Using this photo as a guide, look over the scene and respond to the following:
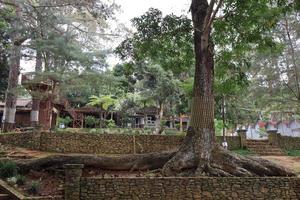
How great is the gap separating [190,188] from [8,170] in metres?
5.87

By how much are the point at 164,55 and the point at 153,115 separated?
1882cm

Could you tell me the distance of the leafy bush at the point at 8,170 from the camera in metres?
11.2

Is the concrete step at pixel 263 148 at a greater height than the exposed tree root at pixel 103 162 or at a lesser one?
greater

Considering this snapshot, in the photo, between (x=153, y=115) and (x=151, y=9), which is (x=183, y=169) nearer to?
(x=151, y=9)

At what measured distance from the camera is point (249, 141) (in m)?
21.8

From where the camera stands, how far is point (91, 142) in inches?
684

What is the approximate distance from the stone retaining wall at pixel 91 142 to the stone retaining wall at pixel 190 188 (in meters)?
7.63

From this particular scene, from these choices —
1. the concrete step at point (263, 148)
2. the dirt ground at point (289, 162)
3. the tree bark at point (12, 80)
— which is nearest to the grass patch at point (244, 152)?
the concrete step at point (263, 148)

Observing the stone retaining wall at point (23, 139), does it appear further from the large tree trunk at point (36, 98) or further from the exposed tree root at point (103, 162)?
the exposed tree root at point (103, 162)

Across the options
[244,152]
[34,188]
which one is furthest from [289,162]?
[34,188]

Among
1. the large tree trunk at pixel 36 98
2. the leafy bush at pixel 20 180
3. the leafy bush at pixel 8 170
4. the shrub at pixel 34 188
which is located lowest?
the shrub at pixel 34 188

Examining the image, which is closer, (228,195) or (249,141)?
(228,195)

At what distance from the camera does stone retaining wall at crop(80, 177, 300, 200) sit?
9688mm

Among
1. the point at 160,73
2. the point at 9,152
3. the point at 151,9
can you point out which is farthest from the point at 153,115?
the point at 151,9
